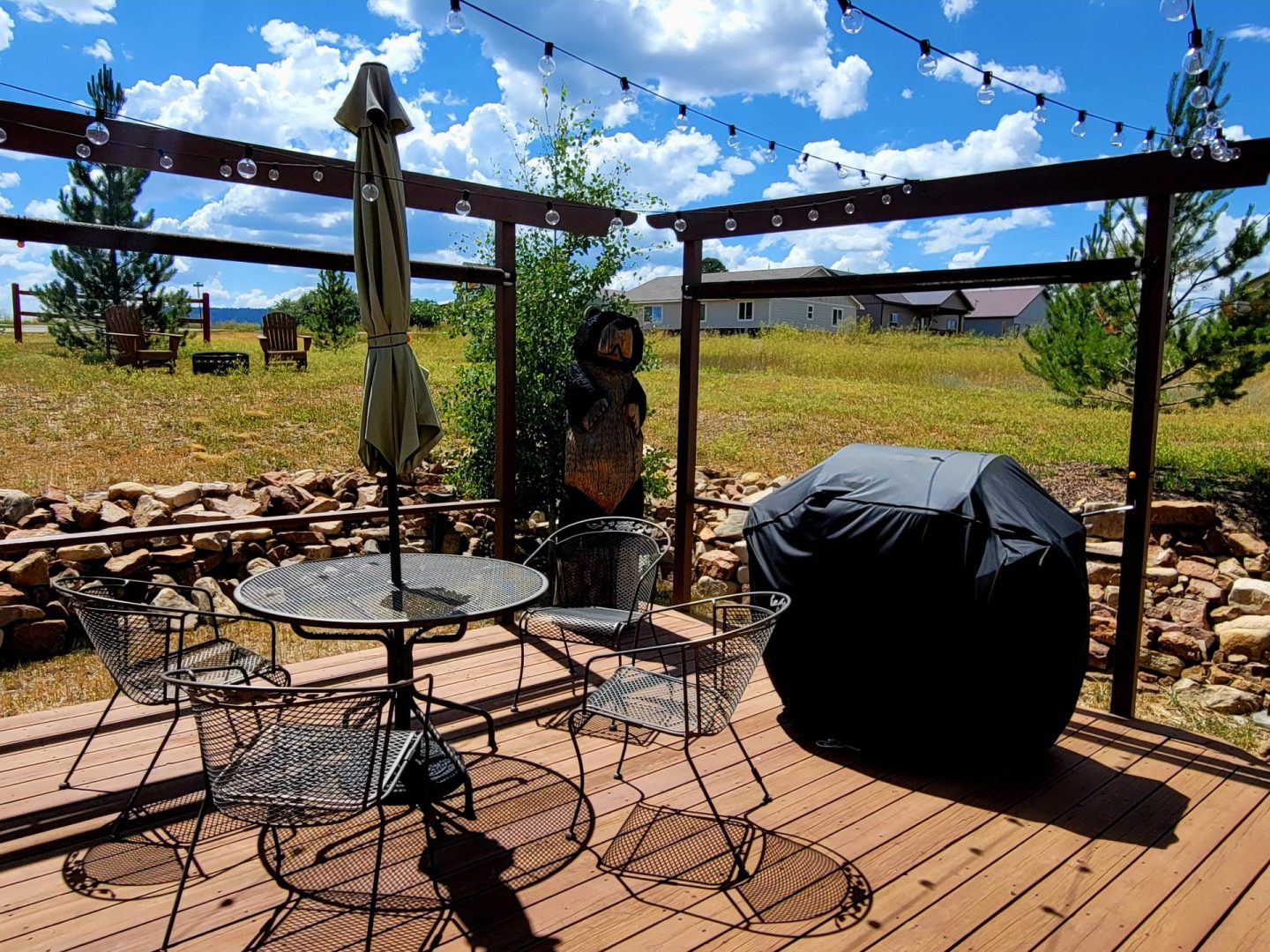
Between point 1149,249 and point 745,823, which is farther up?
point 1149,249

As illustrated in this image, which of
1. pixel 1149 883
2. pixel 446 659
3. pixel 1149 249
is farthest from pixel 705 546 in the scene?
pixel 1149 883

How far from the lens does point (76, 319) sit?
923 cm

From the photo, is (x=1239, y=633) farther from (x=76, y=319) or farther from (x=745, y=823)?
(x=76, y=319)

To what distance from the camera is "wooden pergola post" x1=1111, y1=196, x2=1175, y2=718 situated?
131 inches

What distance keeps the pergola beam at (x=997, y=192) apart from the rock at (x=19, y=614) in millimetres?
4786

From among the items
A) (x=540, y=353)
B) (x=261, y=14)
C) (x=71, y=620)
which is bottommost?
(x=71, y=620)

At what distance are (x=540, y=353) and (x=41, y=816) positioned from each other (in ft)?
15.7

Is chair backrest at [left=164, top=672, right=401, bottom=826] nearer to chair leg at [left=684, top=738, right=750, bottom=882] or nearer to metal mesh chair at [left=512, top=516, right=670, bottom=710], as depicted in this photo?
chair leg at [left=684, top=738, right=750, bottom=882]

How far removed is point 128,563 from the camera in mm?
6324

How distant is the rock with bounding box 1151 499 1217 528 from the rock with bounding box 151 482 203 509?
25.8 ft

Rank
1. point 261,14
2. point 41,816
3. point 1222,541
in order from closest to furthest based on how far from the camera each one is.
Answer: point 41,816
point 261,14
point 1222,541

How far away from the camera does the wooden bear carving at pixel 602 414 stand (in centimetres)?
438

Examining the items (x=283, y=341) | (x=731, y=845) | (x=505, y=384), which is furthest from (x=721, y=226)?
(x=283, y=341)

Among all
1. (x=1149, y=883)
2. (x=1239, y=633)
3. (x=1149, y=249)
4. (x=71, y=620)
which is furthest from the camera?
(x=71, y=620)
